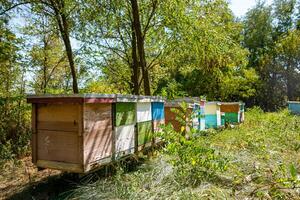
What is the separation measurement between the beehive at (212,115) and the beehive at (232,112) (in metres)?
1.74

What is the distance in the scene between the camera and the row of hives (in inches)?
146

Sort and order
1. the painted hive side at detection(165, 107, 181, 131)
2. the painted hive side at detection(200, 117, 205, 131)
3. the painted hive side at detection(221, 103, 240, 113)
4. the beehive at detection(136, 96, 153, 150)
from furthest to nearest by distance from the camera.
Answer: the painted hive side at detection(221, 103, 240, 113), the painted hive side at detection(200, 117, 205, 131), the painted hive side at detection(165, 107, 181, 131), the beehive at detection(136, 96, 153, 150)

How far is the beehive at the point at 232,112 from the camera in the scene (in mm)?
10750

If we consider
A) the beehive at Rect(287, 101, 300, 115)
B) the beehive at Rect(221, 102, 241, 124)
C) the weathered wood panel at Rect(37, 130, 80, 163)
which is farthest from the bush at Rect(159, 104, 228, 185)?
the beehive at Rect(287, 101, 300, 115)

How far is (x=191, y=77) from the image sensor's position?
20094 mm

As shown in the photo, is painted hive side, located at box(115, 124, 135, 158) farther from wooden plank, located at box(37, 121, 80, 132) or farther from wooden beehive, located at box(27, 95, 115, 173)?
wooden plank, located at box(37, 121, 80, 132)

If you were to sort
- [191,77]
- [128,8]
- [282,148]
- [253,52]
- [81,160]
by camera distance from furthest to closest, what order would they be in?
[253,52], [191,77], [128,8], [282,148], [81,160]

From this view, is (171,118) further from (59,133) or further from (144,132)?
(59,133)

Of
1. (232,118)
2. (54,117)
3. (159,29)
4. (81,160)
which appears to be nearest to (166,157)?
(81,160)

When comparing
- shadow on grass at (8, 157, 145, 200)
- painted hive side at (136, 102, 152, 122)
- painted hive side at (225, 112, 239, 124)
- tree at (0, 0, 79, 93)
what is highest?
tree at (0, 0, 79, 93)

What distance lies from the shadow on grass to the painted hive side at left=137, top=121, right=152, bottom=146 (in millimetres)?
452

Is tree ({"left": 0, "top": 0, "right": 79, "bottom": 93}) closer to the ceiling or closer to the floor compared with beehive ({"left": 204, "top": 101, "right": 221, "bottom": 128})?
closer to the ceiling

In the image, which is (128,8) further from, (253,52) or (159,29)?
(253,52)

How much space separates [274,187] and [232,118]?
7.57 metres
